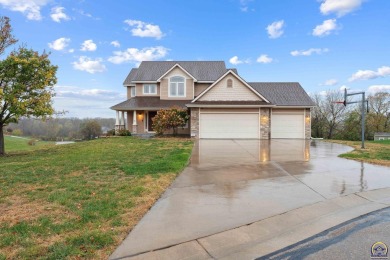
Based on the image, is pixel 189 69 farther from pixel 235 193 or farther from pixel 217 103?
pixel 235 193

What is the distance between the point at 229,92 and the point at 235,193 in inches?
640

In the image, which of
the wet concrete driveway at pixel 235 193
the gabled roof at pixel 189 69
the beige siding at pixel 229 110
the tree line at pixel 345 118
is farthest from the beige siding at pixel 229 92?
the tree line at pixel 345 118

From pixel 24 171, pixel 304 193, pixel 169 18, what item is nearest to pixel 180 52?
pixel 169 18

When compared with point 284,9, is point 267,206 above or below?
below

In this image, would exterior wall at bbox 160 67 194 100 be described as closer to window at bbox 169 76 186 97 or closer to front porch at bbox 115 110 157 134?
window at bbox 169 76 186 97

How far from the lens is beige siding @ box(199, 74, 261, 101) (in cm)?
2131

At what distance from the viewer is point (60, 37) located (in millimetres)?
21781

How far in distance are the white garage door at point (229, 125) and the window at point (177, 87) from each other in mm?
5644

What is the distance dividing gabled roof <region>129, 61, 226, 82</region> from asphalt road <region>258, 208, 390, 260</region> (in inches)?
910

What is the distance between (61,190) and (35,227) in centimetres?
221

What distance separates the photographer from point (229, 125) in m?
21.4

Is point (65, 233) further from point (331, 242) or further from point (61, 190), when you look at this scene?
point (331, 242)

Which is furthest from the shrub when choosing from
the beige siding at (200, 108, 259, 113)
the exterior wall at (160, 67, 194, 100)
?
the exterior wall at (160, 67, 194, 100)

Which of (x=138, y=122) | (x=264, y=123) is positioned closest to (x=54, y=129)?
(x=138, y=122)
